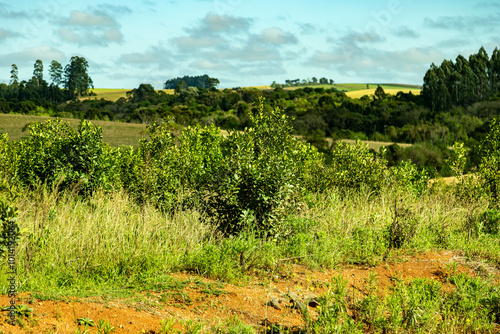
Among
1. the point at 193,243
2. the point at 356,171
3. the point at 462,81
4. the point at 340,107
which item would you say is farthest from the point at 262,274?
the point at 462,81

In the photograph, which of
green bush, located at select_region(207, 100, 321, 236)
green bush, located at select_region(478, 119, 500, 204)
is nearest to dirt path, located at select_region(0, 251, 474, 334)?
green bush, located at select_region(207, 100, 321, 236)

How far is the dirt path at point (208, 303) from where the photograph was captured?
335cm

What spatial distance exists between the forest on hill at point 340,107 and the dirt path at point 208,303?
16.1 m

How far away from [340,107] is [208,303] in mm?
43862

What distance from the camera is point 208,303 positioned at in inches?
158

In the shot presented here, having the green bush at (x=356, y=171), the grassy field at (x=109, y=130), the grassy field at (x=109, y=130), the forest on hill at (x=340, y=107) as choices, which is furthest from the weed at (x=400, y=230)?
the grassy field at (x=109, y=130)

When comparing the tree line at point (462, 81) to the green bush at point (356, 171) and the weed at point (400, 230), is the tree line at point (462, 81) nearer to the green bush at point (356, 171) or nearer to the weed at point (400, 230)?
the green bush at point (356, 171)

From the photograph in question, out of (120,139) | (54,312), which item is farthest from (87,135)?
(120,139)

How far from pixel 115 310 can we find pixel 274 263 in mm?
1966

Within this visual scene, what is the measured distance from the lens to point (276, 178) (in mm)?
6055

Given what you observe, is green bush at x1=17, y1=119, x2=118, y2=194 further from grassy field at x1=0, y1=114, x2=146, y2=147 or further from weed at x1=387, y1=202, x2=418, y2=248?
grassy field at x1=0, y1=114, x2=146, y2=147

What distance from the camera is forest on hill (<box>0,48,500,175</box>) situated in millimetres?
33000

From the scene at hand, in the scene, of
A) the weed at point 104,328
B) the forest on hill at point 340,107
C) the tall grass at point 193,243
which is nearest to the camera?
the weed at point 104,328

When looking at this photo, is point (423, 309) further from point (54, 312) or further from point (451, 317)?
point (54, 312)
